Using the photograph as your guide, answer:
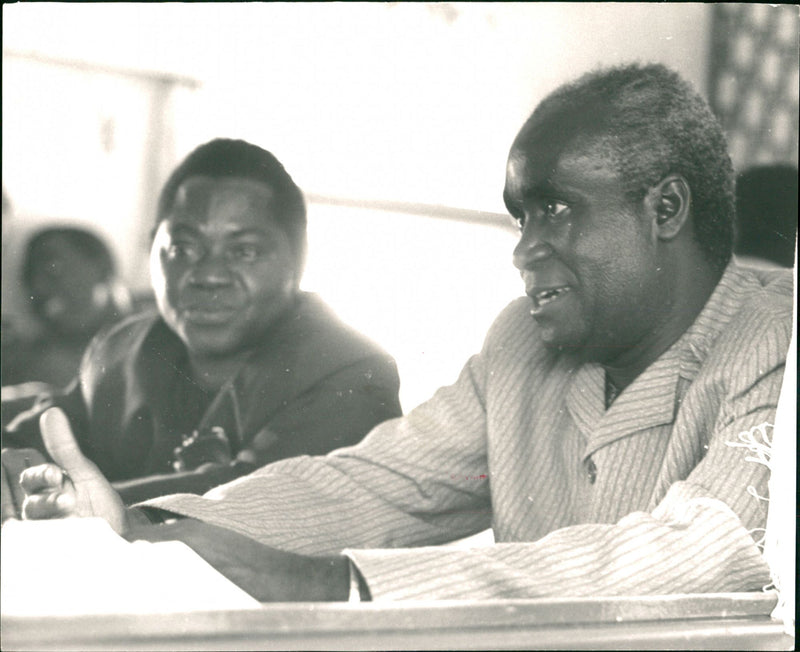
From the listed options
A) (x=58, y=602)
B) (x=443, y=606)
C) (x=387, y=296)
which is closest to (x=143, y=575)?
(x=58, y=602)

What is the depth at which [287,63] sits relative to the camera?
124 centimetres

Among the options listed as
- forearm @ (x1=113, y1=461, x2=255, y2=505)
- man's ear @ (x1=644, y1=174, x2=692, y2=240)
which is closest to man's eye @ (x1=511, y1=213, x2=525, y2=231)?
man's ear @ (x1=644, y1=174, x2=692, y2=240)

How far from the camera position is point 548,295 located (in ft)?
4.18

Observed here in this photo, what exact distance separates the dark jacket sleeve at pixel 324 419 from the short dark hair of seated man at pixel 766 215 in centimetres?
45

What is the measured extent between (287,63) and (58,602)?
2.03 feet

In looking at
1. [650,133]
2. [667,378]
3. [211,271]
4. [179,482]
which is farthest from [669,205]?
[179,482]

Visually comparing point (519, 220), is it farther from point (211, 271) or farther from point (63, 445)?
point (63, 445)

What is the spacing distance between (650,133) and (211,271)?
0.52m

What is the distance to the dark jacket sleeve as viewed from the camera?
4.06 feet

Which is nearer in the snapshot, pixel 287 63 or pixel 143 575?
pixel 143 575

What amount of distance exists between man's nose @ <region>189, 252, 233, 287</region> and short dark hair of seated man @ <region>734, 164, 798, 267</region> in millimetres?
597

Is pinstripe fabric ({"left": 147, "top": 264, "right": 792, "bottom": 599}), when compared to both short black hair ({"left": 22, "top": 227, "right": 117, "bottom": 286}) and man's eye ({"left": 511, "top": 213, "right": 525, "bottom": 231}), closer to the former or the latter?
man's eye ({"left": 511, "top": 213, "right": 525, "bottom": 231})

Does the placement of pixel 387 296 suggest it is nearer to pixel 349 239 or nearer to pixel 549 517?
pixel 349 239

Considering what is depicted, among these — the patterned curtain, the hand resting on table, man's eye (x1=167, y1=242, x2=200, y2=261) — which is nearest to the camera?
the hand resting on table
